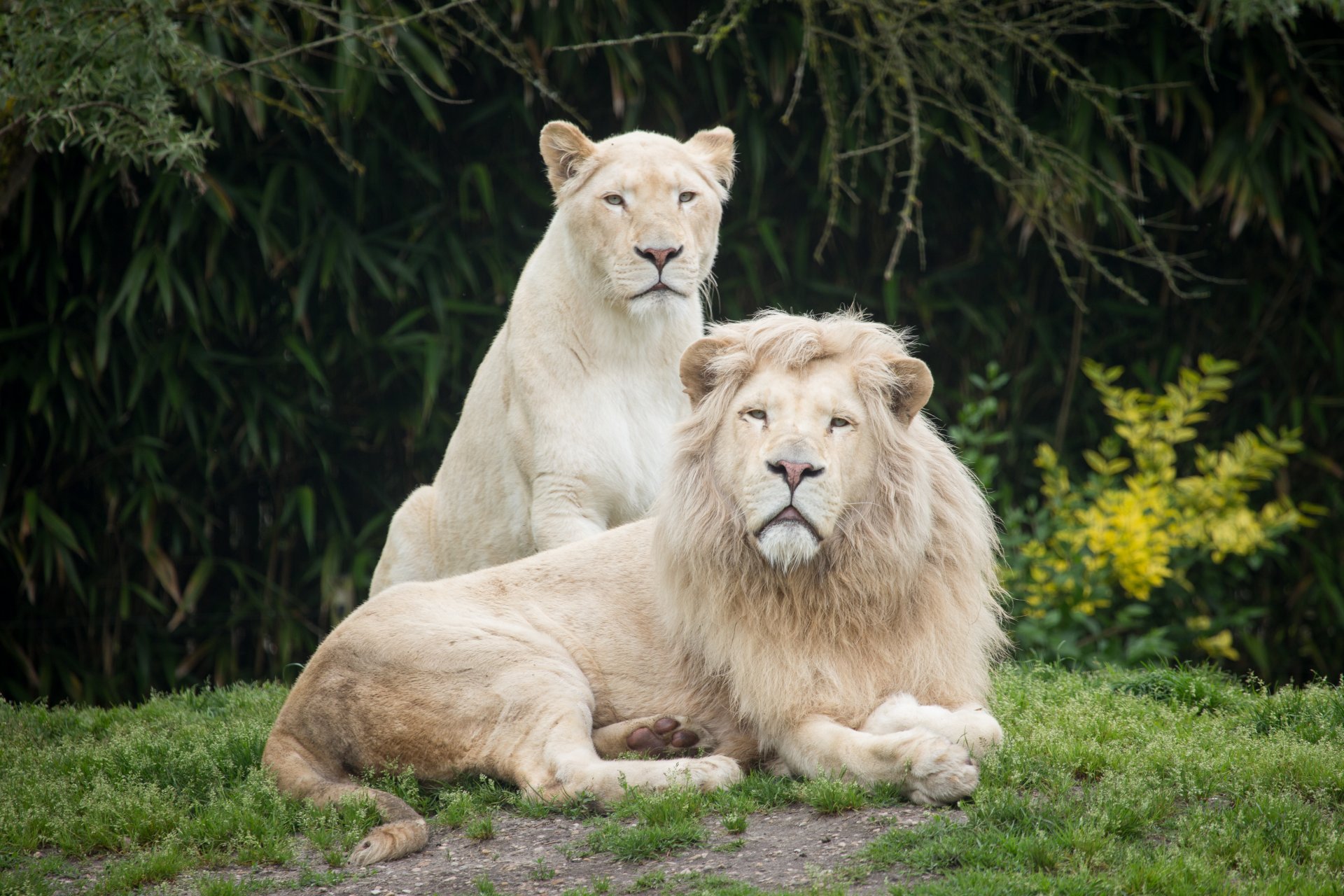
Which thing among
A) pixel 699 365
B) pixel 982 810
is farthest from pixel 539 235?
pixel 982 810

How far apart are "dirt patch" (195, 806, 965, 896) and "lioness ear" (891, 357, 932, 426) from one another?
1.07m

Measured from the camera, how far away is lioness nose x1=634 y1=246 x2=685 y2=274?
16.1 feet

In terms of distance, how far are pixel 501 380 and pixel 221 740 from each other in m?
1.74

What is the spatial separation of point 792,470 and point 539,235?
14.8 ft

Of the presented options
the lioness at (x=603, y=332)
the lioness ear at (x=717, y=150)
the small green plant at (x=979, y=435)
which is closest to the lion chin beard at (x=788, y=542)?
the lioness at (x=603, y=332)

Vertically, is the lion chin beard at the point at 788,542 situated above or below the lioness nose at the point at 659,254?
below

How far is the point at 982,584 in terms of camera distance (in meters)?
4.02

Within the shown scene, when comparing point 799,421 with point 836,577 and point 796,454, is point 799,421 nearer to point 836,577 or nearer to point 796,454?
point 796,454

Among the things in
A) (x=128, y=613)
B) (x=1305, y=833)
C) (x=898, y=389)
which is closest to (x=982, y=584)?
(x=898, y=389)

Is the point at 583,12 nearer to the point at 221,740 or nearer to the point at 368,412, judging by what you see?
the point at 368,412

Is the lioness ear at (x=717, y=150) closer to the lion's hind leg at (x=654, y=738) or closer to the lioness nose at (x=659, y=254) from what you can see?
the lioness nose at (x=659, y=254)

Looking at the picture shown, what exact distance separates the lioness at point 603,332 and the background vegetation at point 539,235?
4.89ft

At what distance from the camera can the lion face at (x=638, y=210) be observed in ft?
16.2

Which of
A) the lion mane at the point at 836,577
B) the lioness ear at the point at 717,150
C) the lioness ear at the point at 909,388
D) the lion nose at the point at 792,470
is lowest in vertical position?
the lion mane at the point at 836,577
